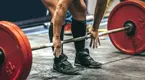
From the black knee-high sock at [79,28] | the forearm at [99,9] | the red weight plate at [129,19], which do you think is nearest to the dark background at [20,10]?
the red weight plate at [129,19]

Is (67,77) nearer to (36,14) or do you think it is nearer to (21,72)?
(21,72)

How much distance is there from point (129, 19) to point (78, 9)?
0.76 meters

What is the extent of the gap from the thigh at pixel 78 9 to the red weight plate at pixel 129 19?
0.68 metres

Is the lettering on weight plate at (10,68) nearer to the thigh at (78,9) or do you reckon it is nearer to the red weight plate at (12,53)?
the red weight plate at (12,53)

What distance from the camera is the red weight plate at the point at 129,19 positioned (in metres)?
2.98

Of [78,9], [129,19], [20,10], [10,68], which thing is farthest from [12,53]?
[20,10]

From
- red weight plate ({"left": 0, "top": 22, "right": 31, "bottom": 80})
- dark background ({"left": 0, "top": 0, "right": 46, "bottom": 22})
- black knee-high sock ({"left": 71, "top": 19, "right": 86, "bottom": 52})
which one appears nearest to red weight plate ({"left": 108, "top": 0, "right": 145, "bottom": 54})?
black knee-high sock ({"left": 71, "top": 19, "right": 86, "bottom": 52})

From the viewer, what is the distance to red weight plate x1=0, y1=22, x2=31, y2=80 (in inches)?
72.6

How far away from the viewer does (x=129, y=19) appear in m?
3.03

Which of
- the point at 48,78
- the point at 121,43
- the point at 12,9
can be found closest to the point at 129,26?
the point at 121,43

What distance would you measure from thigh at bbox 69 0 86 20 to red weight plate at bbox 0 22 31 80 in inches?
26.6

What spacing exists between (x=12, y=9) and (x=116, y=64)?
2.45 metres

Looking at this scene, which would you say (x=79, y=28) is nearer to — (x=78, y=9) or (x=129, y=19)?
(x=78, y=9)

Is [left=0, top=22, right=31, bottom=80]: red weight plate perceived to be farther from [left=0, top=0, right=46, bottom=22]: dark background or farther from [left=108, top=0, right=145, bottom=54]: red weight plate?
[left=0, top=0, right=46, bottom=22]: dark background
